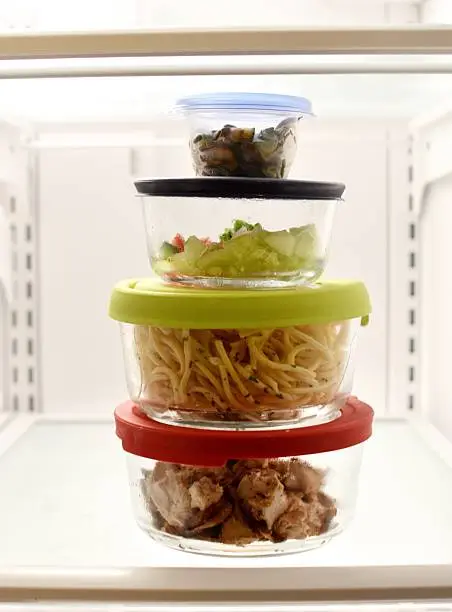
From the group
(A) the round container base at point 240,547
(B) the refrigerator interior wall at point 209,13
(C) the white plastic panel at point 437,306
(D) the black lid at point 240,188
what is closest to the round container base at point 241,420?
(A) the round container base at point 240,547

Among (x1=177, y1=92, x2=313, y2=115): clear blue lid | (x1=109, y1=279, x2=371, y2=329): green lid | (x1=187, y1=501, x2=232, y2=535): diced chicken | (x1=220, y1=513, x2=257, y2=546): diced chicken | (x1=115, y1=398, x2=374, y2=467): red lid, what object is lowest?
(x1=220, y1=513, x2=257, y2=546): diced chicken

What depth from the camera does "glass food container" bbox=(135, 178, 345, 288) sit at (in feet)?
2.68

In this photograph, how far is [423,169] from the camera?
129cm

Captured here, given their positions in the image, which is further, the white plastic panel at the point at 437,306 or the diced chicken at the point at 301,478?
the white plastic panel at the point at 437,306

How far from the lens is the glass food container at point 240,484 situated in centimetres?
78

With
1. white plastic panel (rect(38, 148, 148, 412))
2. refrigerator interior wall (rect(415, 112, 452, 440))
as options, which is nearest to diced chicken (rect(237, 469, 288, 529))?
refrigerator interior wall (rect(415, 112, 452, 440))

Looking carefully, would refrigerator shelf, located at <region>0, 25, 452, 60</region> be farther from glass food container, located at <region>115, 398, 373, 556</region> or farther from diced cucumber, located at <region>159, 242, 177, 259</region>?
glass food container, located at <region>115, 398, 373, 556</region>

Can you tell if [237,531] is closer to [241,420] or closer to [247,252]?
[241,420]

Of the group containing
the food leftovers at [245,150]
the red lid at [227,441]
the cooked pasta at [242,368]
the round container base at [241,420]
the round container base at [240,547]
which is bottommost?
the round container base at [240,547]

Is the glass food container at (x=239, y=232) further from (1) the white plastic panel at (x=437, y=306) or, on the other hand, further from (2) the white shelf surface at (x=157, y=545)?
(1) the white plastic panel at (x=437, y=306)

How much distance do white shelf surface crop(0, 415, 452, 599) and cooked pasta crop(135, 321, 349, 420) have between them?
5.9 inches

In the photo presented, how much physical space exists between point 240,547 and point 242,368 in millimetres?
173

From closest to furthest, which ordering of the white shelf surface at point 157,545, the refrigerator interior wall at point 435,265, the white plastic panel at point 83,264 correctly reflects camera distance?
the white shelf surface at point 157,545
the refrigerator interior wall at point 435,265
the white plastic panel at point 83,264

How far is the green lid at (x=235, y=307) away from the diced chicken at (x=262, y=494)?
0.48 feet
